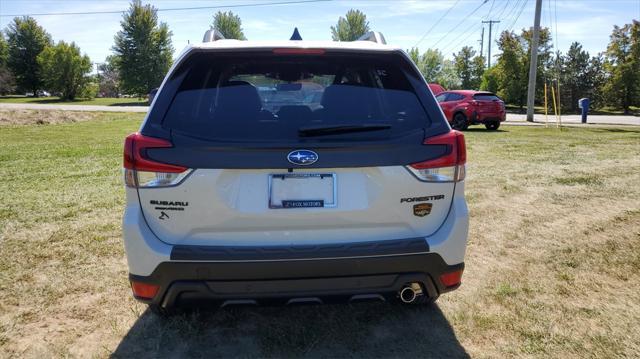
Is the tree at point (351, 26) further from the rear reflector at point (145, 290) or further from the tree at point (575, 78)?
the rear reflector at point (145, 290)

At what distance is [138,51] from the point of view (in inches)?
2292

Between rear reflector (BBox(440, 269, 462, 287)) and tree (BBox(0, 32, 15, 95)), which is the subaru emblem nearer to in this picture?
rear reflector (BBox(440, 269, 462, 287))

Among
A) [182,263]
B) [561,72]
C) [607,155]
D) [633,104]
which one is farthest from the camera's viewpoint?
[561,72]

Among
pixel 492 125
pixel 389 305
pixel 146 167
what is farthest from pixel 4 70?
pixel 389 305

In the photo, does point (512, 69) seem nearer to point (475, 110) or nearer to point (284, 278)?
point (475, 110)

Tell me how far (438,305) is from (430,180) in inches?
52.2

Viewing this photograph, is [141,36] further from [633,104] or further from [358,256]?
[358,256]

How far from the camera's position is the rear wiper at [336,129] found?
2.37 meters

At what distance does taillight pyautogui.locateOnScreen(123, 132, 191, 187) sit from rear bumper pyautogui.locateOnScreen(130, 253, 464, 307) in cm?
42

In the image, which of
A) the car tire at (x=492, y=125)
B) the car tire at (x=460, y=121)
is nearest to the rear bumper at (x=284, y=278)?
the car tire at (x=460, y=121)

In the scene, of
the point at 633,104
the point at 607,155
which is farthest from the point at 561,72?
the point at 607,155

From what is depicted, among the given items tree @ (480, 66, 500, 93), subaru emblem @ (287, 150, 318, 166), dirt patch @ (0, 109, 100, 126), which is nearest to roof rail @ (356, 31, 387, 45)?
subaru emblem @ (287, 150, 318, 166)

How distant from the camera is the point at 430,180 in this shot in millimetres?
2484

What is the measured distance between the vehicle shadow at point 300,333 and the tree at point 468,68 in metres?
55.8
